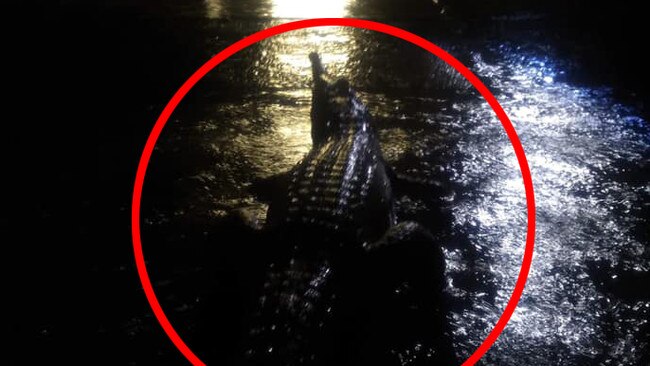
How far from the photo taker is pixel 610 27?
8109 millimetres

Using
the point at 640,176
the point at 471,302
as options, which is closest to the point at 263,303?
the point at 471,302

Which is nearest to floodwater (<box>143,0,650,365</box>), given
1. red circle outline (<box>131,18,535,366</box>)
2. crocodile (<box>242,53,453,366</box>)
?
red circle outline (<box>131,18,535,366</box>)

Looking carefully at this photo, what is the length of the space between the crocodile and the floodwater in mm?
281

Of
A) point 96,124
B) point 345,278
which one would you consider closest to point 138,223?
point 345,278

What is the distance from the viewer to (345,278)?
10.5ft

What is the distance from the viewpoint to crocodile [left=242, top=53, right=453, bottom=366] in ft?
9.04

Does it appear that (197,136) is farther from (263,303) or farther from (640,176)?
(640,176)

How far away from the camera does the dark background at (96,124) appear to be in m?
3.38

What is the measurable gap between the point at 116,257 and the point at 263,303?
65.7 inches

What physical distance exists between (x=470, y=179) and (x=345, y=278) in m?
2.01

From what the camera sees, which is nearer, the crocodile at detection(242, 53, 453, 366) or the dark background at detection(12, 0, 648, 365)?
the crocodile at detection(242, 53, 453, 366)

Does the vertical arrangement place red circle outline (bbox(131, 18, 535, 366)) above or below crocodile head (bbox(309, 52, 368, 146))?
below

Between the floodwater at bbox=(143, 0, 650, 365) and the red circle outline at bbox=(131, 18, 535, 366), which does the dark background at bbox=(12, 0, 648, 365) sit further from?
the floodwater at bbox=(143, 0, 650, 365)

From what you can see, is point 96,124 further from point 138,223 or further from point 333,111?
point 333,111
